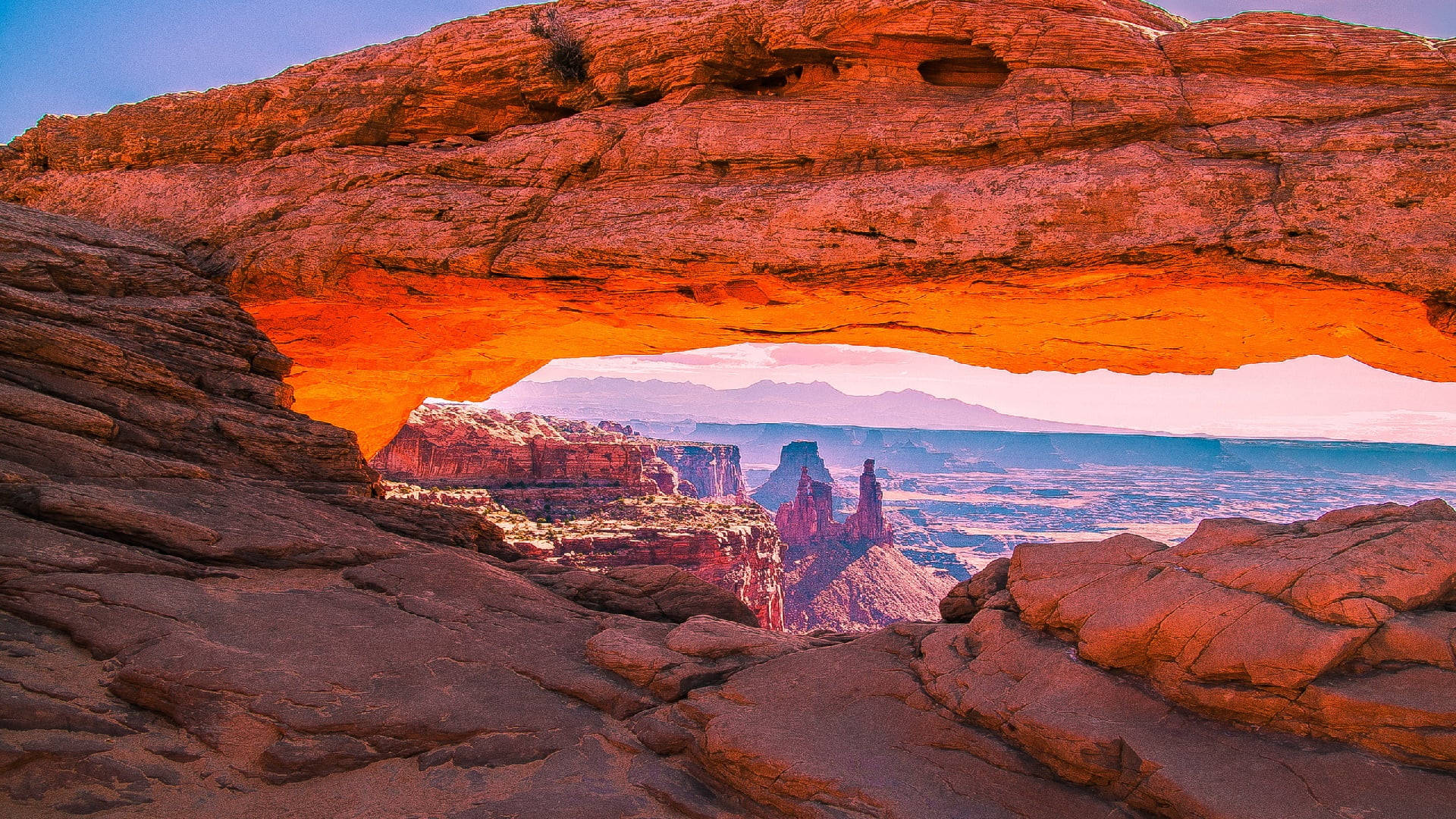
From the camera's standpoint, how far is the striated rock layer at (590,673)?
6258mm

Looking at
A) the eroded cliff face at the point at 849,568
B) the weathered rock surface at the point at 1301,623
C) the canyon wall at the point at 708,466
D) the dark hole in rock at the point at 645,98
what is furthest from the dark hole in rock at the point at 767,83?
the canyon wall at the point at 708,466

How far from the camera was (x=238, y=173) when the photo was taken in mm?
14969

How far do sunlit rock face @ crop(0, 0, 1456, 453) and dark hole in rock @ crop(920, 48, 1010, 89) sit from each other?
7cm

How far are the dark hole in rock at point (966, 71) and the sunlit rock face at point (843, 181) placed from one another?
0.07 meters

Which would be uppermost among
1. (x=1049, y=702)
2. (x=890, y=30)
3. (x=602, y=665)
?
(x=890, y=30)

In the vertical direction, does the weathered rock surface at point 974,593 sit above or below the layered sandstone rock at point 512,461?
above

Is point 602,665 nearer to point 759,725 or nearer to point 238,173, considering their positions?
point 759,725

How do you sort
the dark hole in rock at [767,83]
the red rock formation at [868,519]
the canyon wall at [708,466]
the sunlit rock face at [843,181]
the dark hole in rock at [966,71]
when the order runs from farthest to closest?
the canyon wall at [708,466], the red rock formation at [868,519], the dark hole in rock at [767,83], the dark hole in rock at [966,71], the sunlit rock face at [843,181]

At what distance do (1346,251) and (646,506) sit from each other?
44526 millimetres

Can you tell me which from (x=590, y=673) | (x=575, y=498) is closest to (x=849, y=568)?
(x=575, y=498)

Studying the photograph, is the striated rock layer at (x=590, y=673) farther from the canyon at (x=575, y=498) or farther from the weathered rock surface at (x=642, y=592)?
the canyon at (x=575, y=498)

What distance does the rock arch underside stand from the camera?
6746 millimetres

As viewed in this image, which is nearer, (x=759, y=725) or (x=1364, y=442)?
(x=759, y=725)

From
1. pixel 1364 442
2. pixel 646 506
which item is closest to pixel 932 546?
pixel 646 506
